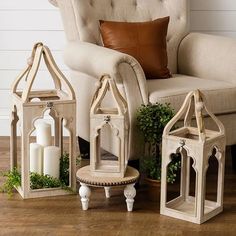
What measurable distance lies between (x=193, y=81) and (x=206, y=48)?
29 cm

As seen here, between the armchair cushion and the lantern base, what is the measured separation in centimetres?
45

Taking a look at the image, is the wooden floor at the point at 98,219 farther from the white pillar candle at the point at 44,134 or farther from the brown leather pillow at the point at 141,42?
the brown leather pillow at the point at 141,42

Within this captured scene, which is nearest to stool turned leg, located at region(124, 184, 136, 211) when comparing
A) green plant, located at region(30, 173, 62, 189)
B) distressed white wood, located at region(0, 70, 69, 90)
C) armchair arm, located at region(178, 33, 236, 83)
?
green plant, located at region(30, 173, 62, 189)

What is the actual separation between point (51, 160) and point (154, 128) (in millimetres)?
503

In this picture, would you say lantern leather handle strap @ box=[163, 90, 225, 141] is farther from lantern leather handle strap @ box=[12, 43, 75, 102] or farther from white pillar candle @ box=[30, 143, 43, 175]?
white pillar candle @ box=[30, 143, 43, 175]

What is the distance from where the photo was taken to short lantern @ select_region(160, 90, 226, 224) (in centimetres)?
287

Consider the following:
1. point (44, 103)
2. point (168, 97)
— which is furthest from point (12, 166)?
point (168, 97)

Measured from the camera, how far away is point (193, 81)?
353cm

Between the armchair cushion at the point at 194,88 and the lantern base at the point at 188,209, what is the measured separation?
1.46 ft

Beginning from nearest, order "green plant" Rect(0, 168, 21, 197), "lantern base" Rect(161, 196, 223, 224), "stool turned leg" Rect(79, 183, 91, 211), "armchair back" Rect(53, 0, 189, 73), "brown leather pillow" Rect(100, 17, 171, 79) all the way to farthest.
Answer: "lantern base" Rect(161, 196, 223, 224)
"stool turned leg" Rect(79, 183, 91, 211)
"green plant" Rect(0, 168, 21, 197)
"brown leather pillow" Rect(100, 17, 171, 79)
"armchair back" Rect(53, 0, 189, 73)

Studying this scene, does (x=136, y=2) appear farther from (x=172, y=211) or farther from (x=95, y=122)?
(x=172, y=211)

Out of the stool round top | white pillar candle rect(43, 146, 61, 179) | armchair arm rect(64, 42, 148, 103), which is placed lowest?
the stool round top

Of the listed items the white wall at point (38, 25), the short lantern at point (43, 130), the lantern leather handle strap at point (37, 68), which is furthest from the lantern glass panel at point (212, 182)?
the white wall at point (38, 25)

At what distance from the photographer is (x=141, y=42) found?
357 cm
